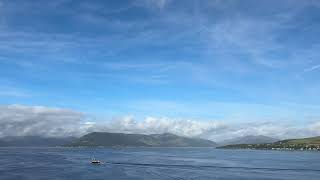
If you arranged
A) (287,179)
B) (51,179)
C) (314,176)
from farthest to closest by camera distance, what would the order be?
(314,176) → (287,179) → (51,179)

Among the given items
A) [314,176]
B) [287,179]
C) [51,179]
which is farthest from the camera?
[314,176]

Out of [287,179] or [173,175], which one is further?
[173,175]

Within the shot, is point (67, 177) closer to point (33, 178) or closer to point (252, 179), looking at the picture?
point (33, 178)

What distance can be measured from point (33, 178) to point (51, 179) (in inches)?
313

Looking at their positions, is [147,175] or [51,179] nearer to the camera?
[51,179]

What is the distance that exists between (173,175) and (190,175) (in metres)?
6.82

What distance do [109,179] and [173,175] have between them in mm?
27629

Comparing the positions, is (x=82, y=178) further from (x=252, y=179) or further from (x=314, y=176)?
(x=314, y=176)

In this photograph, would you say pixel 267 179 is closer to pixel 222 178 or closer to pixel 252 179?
pixel 252 179

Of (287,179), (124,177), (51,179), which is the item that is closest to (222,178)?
(287,179)

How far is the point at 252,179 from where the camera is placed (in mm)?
157000

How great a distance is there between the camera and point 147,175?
175 metres

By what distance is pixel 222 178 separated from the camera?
16100cm

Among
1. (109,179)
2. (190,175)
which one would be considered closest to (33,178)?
(109,179)
